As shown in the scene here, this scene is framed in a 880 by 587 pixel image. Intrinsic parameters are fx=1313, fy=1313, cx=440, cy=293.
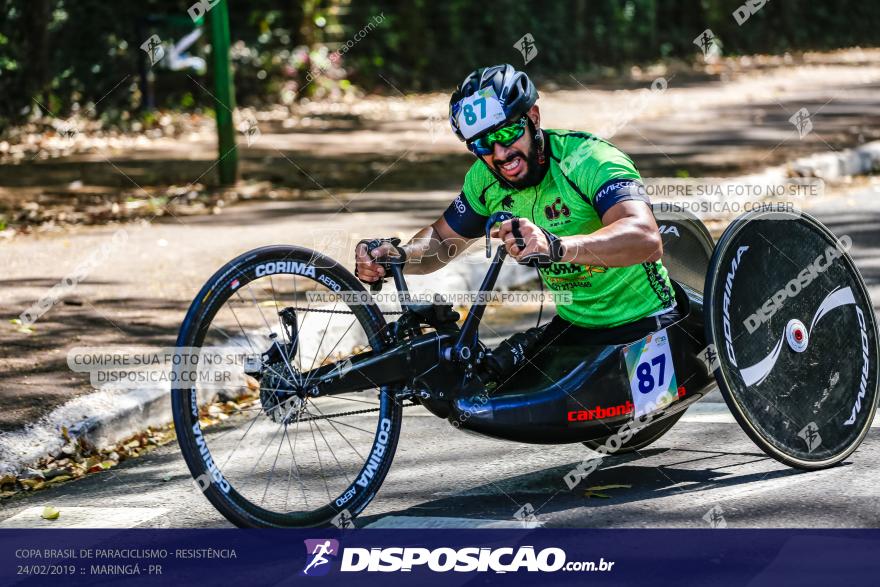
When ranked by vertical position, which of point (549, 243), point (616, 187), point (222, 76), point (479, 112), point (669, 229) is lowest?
point (669, 229)

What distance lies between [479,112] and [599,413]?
113 centimetres

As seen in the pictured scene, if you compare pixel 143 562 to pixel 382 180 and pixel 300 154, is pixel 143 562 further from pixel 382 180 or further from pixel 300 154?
pixel 300 154

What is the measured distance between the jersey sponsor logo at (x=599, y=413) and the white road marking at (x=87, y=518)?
1520 mm

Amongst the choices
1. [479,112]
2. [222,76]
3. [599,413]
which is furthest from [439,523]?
[222,76]

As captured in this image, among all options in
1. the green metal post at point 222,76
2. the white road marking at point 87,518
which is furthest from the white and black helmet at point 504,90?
the green metal post at point 222,76

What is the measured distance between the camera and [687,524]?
169 inches

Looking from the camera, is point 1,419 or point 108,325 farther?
point 108,325

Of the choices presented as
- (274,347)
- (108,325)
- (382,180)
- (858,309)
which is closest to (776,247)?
(858,309)

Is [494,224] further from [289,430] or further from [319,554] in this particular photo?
[289,430]

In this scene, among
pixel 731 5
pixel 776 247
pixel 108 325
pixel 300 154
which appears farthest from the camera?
pixel 731 5

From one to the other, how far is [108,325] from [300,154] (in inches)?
282

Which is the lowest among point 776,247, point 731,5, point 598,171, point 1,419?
point 1,419

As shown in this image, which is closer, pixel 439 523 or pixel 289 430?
pixel 439 523

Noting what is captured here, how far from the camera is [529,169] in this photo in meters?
4.72
